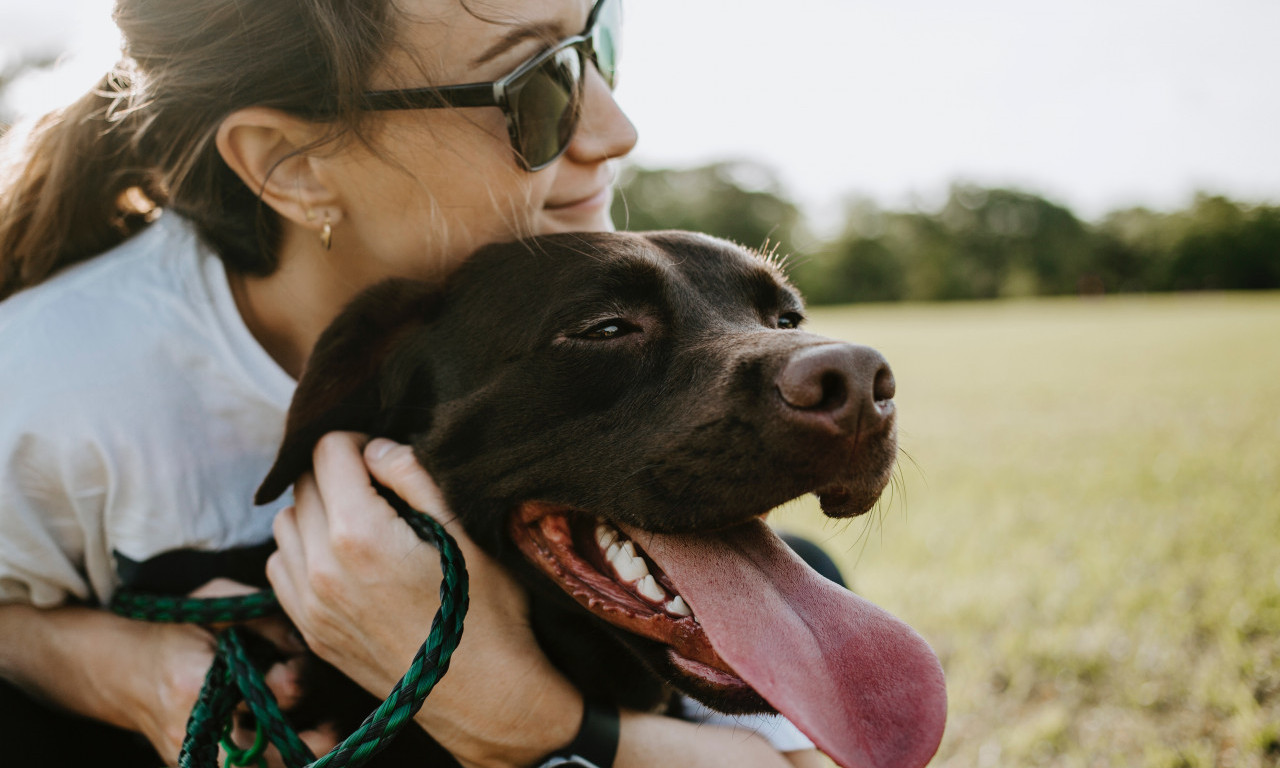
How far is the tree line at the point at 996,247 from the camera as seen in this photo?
214 ft

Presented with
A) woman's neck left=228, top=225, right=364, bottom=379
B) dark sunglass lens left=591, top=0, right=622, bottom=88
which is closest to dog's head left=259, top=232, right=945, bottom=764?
woman's neck left=228, top=225, right=364, bottom=379

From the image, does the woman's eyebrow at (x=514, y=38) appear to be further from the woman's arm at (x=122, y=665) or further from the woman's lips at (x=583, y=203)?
the woman's arm at (x=122, y=665)

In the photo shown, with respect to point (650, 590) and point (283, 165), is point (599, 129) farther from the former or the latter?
point (650, 590)

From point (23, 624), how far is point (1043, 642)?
391 cm

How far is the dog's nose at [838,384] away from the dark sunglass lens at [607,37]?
1.41m

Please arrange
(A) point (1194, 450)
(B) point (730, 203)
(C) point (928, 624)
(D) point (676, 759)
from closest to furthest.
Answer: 1. (D) point (676, 759)
2. (C) point (928, 624)
3. (A) point (1194, 450)
4. (B) point (730, 203)

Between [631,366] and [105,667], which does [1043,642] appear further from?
[105,667]

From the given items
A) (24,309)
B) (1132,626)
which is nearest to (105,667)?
(24,309)

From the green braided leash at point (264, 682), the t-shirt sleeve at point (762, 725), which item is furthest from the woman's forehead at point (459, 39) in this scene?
the t-shirt sleeve at point (762, 725)

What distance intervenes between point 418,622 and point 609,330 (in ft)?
2.67

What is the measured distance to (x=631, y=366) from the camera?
6.40 feet

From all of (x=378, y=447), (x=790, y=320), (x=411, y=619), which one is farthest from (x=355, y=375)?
(x=790, y=320)

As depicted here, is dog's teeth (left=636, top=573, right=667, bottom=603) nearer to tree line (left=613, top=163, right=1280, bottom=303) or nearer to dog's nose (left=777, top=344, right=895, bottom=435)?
dog's nose (left=777, top=344, right=895, bottom=435)

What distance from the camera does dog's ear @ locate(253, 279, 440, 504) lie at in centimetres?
214
